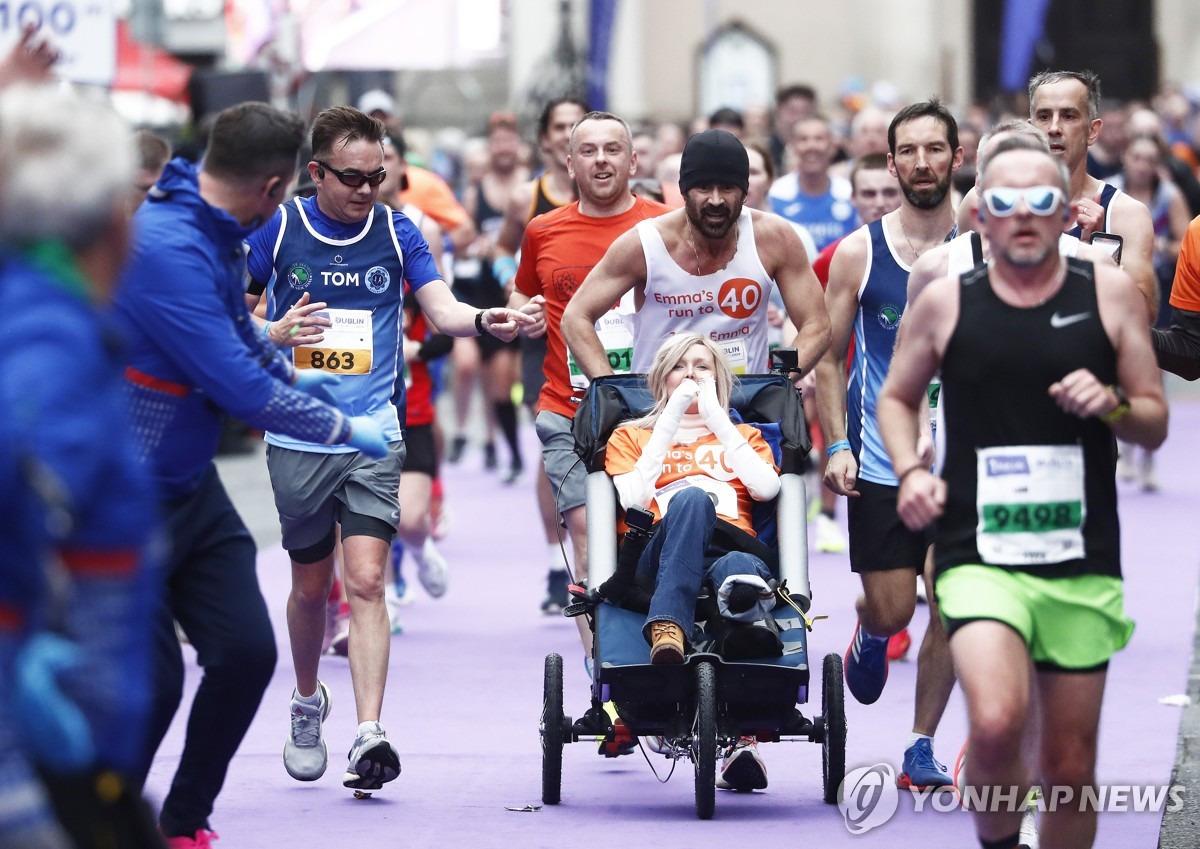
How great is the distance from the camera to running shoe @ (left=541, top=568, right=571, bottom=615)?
1055 cm

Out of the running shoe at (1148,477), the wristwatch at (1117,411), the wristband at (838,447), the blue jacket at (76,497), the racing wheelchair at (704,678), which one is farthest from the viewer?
the running shoe at (1148,477)

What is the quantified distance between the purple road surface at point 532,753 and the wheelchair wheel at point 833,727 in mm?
93

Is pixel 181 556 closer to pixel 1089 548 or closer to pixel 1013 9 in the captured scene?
pixel 1089 548

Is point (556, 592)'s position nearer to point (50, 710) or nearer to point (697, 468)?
point (697, 468)

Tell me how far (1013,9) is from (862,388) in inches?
805

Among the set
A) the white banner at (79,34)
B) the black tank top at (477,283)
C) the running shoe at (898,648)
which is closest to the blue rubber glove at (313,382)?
the running shoe at (898,648)

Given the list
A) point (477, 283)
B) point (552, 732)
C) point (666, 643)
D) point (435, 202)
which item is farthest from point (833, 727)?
point (477, 283)

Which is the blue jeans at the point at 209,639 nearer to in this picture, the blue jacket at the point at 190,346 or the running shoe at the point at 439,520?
the blue jacket at the point at 190,346

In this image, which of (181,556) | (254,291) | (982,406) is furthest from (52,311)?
(254,291)

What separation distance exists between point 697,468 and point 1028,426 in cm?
218

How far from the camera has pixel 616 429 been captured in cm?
714

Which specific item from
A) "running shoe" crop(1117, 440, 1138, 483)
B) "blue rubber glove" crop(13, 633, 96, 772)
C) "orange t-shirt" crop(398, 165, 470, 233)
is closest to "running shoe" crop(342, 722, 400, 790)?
"blue rubber glove" crop(13, 633, 96, 772)

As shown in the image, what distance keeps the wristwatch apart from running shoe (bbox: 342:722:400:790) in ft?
8.85

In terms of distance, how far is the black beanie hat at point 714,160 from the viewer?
7.23 meters
